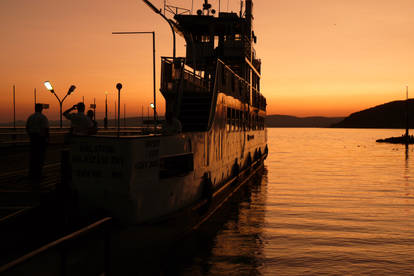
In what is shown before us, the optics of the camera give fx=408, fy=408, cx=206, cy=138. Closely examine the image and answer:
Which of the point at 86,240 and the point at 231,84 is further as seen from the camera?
the point at 231,84

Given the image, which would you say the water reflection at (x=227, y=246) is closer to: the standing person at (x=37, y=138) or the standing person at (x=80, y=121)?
the standing person at (x=80, y=121)

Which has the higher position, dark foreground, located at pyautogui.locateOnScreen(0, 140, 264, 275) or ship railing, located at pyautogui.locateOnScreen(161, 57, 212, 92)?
ship railing, located at pyautogui.locateOnScreen(161, 57, 212, 92)

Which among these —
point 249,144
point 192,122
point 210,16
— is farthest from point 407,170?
point 192,122

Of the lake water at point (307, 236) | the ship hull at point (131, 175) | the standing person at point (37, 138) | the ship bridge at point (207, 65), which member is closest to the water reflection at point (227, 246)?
the lake water at point (307, 236)

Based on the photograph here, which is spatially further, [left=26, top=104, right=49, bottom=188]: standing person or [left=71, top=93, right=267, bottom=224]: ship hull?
[left=26, top=104, right=49, bottom=188]: standing person

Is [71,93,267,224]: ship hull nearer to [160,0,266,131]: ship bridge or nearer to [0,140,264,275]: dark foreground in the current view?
[0,140,264,275]: dark foreground

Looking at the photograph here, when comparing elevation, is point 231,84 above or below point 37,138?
above

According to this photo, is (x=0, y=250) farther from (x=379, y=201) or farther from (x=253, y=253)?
(x=379, y=201)

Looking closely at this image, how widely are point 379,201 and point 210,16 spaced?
1789cm

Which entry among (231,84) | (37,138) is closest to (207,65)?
(231,84)

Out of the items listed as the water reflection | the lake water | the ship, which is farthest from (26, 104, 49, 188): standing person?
the lake water

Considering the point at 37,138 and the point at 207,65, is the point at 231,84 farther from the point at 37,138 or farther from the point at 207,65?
the point at 207,65

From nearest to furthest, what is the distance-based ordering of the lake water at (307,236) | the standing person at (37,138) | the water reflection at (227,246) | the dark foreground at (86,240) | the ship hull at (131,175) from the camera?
the dark foreground at (86,240) < the ship hull at (131,175) < the water reflection at (227,246) < the lake water at (307,236) < the standing person at (37,138)

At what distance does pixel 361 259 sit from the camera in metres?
10.2
